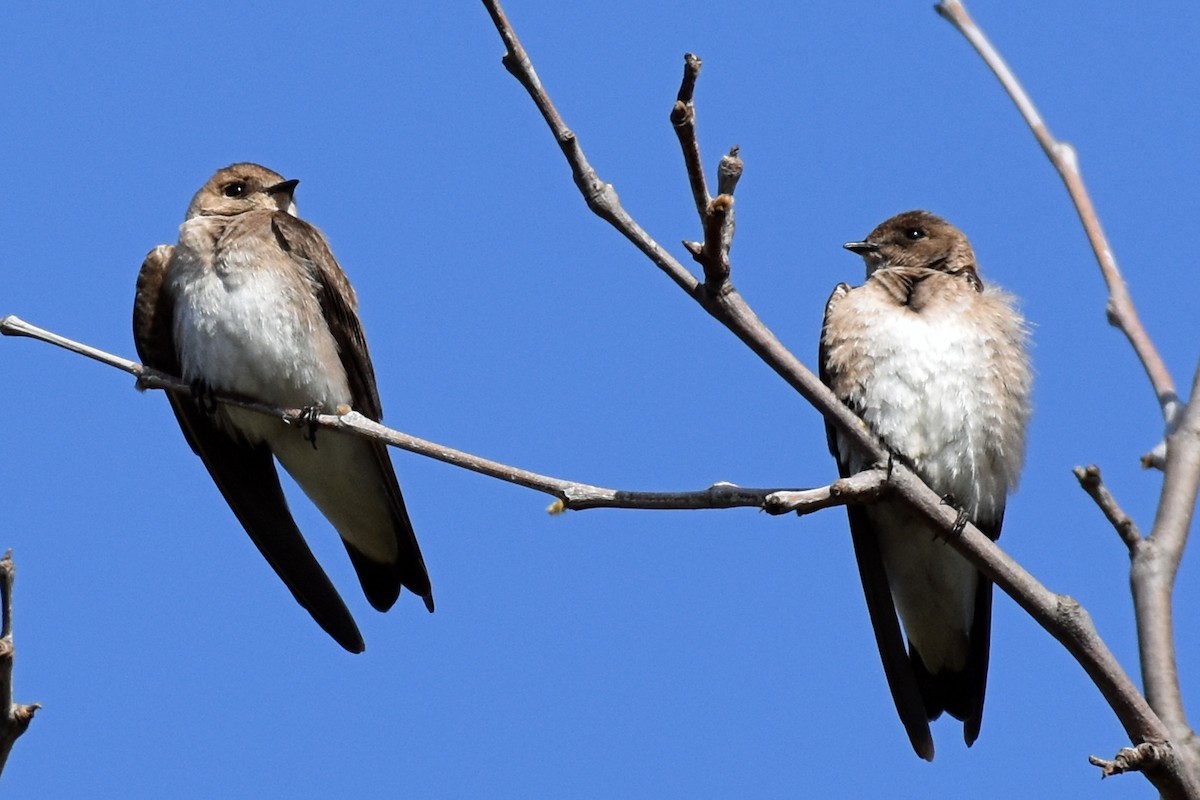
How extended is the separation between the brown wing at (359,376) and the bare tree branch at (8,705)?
194 inches

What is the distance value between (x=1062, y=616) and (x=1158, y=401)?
1.96ft

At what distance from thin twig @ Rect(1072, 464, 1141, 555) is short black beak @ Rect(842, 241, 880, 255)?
5275mm

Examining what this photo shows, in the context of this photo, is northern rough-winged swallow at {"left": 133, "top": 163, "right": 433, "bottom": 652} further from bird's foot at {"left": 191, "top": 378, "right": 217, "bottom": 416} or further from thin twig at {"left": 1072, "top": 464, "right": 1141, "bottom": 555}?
thin twig at {"left": 1072, "top": 464, "right": 1141, "bottom": 555}

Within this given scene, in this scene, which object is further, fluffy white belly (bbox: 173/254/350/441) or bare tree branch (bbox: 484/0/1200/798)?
fluffy white belly (bbox: 173/254/350/441)

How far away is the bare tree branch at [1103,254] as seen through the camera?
385 centimetres

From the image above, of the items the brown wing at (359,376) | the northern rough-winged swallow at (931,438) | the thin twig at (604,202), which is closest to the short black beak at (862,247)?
the northern rough-winged swallow at (931,438)

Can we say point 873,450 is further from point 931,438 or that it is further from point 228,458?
point 228,458

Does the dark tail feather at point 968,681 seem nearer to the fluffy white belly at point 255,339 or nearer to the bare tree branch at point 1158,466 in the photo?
the fluffy white belly at point 255,339

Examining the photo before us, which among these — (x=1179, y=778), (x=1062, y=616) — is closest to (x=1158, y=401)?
(x=1062, y=616)

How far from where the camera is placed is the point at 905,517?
7641 millimetres

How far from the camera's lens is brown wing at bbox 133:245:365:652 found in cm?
830

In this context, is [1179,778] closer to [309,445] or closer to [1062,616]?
[1062,616]

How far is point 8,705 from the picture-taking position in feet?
10.7

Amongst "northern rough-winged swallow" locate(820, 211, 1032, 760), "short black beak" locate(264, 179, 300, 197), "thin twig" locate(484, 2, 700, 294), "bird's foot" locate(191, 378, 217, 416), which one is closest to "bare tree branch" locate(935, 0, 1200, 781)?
"thin twig" locate(484, 2, 700, 294)
